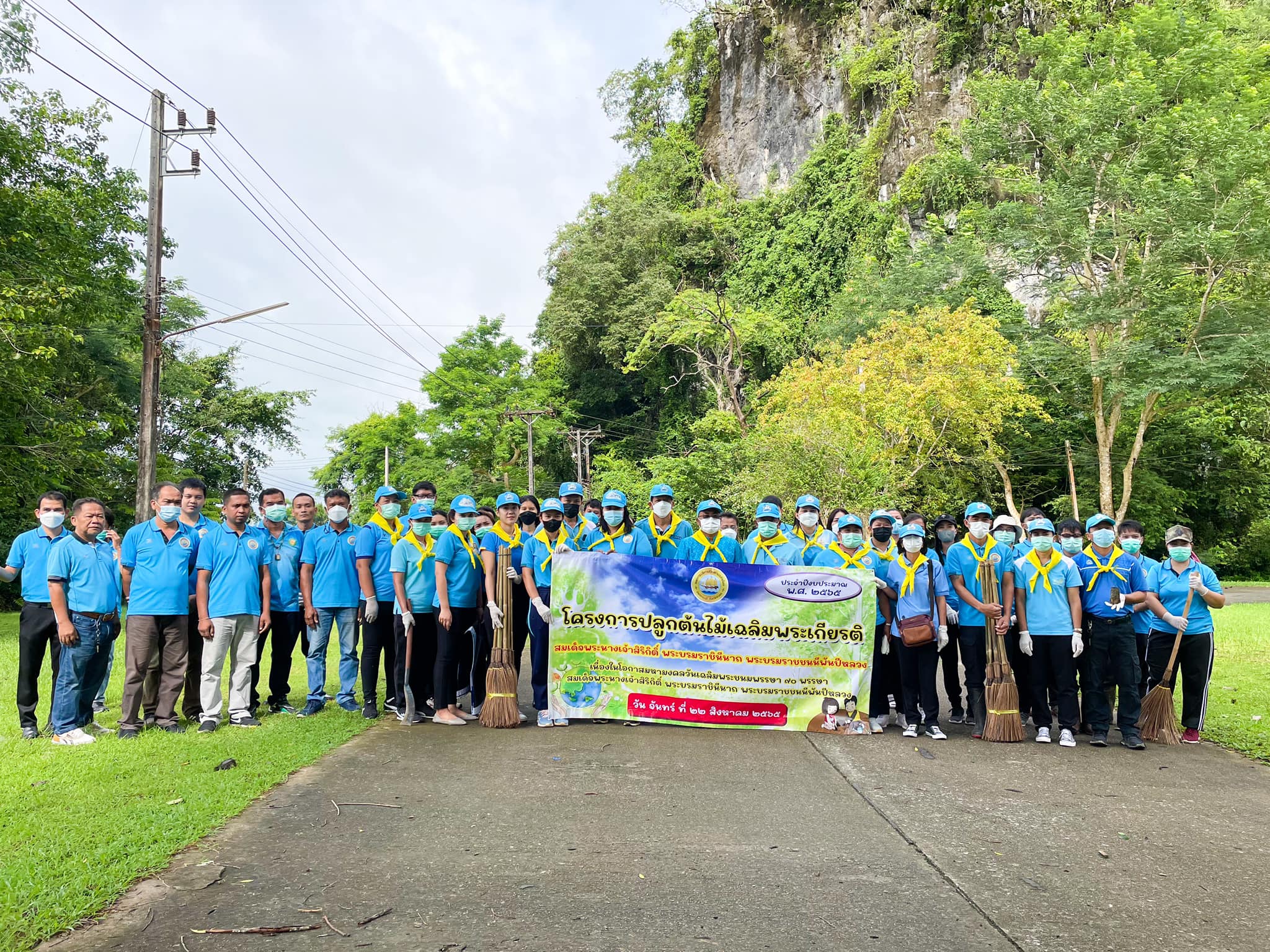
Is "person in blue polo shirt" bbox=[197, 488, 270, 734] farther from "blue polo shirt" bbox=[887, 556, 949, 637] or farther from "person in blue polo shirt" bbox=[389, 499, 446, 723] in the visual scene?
"blue polo shirt" bbox=[887, 556, 949, 637]

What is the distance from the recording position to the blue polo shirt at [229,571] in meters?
7.30

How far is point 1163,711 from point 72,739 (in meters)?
8.87

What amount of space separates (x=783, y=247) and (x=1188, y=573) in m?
38.3

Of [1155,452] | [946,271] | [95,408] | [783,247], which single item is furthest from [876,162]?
Answer: [95,408]

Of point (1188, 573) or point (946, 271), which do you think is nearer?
point (1188, 573)

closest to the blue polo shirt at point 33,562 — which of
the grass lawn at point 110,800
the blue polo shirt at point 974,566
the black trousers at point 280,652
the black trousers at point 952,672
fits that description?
the grass lawn at point 110,800

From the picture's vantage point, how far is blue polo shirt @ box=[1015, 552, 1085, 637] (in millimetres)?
7492

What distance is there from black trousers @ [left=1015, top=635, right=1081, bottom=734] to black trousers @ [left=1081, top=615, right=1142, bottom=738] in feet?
0.50

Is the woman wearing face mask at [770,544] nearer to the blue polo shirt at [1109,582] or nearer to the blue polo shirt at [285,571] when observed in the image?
the blue polo shirt at [1109,582]

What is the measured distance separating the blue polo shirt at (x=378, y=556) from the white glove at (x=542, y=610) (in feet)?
4.94

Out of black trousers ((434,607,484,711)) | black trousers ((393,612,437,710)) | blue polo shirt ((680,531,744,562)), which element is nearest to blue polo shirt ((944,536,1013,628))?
blue polo shirt ((680,531,744,562))

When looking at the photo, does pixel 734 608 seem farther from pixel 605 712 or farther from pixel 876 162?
pixel 876 162

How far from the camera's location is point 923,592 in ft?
25.6

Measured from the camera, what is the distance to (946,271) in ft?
102
